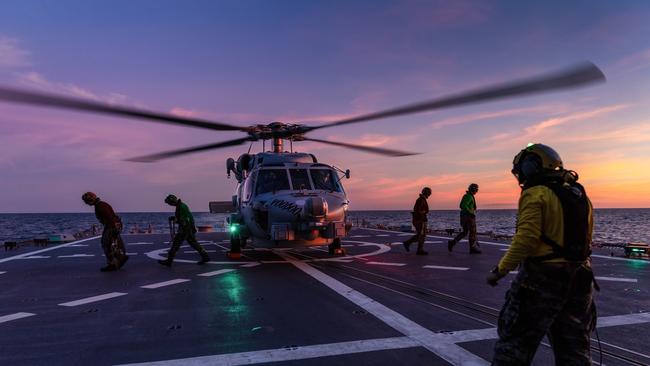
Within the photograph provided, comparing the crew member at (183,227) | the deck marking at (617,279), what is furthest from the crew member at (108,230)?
the deck marking at (617,279)

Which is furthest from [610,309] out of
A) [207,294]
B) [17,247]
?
[17,247]

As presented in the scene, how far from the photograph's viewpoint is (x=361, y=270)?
9766mm

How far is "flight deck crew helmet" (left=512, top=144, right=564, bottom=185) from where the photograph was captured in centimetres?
330

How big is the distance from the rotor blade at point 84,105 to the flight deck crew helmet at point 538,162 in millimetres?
7242

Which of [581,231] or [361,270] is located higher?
[581,231]

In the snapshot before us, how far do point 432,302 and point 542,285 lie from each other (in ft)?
11.6

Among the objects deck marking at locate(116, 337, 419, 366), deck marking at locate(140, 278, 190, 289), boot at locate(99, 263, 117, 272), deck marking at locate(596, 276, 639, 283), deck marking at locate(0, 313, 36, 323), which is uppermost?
boot at locate(99, 263, 117, 272)

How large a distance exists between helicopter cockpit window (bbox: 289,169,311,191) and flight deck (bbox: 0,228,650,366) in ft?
7.88

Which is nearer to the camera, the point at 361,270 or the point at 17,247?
the point at 361,270

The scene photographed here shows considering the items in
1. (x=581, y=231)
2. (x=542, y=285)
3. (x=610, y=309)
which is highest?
(x=581, y=231)

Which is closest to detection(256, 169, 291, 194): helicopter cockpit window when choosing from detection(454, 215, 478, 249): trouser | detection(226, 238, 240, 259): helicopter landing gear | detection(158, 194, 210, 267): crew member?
detection(226, 238, 240, 259): helicopter landing gear

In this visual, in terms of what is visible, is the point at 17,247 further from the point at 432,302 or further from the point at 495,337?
the point at 495,337

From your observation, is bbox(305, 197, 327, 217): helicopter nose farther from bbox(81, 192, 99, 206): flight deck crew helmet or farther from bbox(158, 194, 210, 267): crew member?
bbox(81, 192, 99, 206): flight deck crew helmet

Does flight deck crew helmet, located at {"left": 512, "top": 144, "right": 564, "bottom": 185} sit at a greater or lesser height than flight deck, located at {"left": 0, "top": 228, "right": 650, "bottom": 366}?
greater
